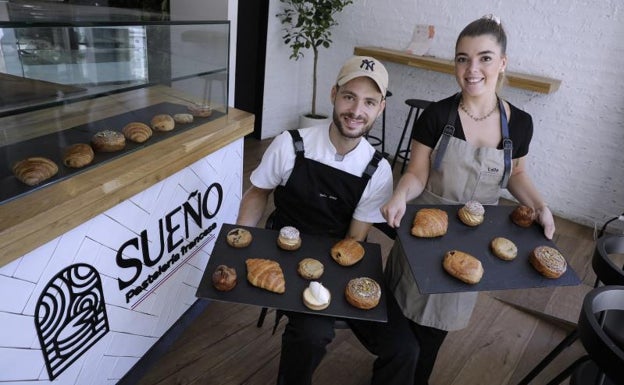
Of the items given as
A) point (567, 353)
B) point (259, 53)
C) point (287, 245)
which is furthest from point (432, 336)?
point (259, 53)

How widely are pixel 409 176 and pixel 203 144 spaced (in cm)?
83

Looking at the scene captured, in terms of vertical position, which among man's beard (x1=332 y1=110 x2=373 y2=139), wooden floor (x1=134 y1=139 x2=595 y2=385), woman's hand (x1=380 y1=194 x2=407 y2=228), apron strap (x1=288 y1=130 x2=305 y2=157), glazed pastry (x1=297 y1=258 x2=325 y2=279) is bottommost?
wooden floor (x1=134 y1=139 x2=595 y2=385)

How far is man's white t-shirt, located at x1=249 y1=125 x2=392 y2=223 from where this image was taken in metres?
1.51

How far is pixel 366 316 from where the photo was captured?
105cm

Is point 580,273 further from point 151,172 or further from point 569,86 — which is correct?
point 151,172

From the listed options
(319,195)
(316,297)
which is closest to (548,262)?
(316,297)

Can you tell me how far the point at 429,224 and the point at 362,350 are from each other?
102cm

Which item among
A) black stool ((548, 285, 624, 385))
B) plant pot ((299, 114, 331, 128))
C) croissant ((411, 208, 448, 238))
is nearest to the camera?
black stool ((548, 285, 624, 385))

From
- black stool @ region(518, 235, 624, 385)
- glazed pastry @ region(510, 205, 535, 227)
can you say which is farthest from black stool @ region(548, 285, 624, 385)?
glazed pastry @ region(510, 205, 535, 227)

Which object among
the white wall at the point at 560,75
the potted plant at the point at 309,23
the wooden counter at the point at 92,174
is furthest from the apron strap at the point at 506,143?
the potted plant at the point at 309,23

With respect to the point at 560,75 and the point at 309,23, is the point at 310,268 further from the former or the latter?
the point at 309,23

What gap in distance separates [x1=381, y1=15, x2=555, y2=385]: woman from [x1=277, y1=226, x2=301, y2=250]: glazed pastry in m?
0.39

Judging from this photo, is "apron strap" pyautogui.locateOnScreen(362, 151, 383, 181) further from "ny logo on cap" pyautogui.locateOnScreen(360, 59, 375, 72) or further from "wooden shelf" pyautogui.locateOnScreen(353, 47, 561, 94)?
"wooden shelf" pyautogui.locateOnScreen(353, 47, 561, 94)

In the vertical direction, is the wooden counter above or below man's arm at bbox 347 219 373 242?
above
